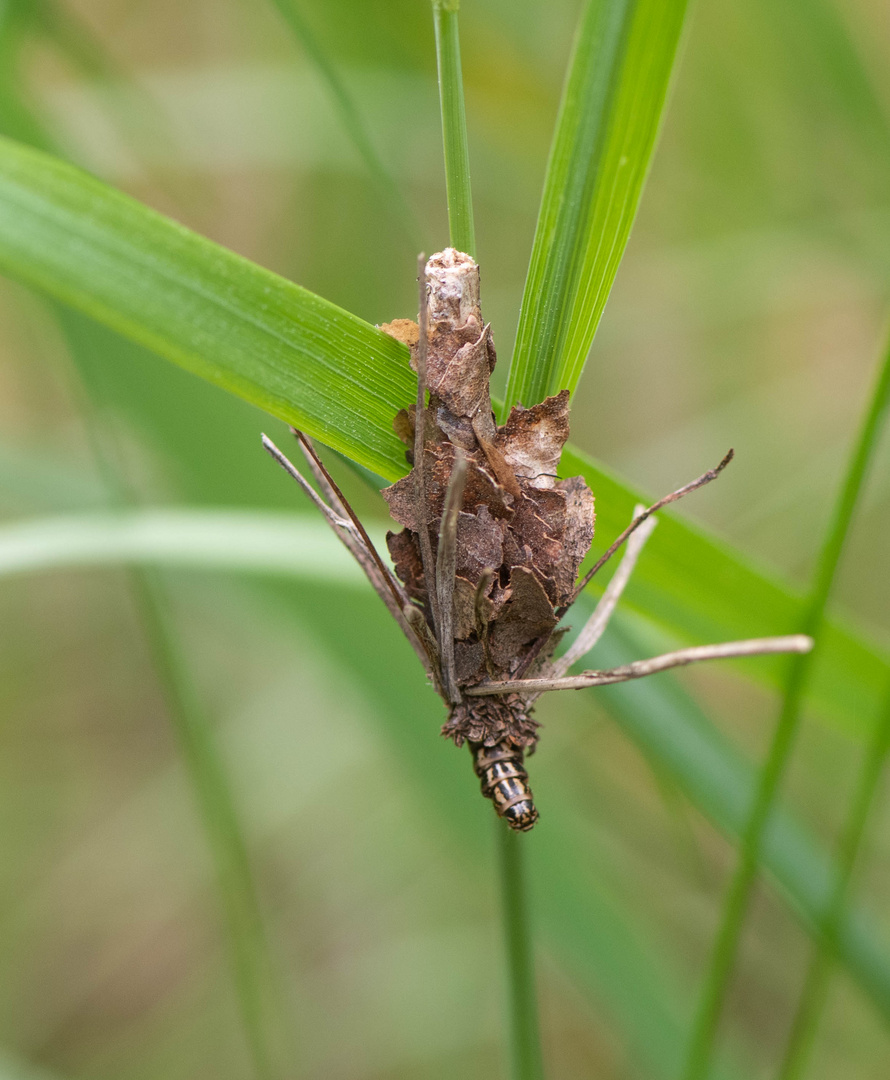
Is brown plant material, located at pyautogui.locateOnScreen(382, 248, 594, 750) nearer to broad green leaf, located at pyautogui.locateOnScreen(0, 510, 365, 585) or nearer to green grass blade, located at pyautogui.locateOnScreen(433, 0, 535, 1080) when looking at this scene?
green grass blade, located at pyautogui.locateOnScreen(433, 0, 535, 1080)

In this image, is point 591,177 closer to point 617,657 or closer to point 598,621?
point 598,621

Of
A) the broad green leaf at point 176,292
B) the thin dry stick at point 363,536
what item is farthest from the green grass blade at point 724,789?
the broad green leaf at point 176,292

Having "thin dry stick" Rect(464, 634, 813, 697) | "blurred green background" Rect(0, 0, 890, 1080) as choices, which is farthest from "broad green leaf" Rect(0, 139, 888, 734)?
"blurred green background" Rect(0, 0, 890, 1080)

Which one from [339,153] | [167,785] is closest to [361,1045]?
[167,785]

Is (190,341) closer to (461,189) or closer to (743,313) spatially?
(461,189)

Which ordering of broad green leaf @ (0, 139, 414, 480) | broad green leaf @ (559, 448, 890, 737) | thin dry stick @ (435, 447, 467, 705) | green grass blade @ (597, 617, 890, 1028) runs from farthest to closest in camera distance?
green grass blade @ (597, 617, 890, 1028), broad green leaf @ (559, 448, 890, 737), broad green leaf @ (0, 139, 414, 480), thin dry stick @ (435, 447, 467, 705)
